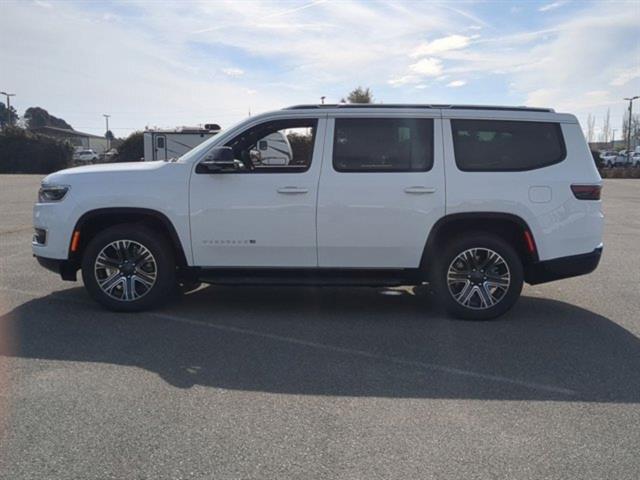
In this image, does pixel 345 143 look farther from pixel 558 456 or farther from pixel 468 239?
pixel 558 456

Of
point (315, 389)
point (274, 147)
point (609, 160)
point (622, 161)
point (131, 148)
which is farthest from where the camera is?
point (622, 161)

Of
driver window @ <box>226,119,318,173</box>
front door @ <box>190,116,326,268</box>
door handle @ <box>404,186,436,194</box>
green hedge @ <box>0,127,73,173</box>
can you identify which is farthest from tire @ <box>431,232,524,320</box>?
green hedge @ <box>0,127,73,173</box>

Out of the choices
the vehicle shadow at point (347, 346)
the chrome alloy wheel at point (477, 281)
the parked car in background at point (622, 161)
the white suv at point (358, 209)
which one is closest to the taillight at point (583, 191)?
the white suv at point (358, 209)

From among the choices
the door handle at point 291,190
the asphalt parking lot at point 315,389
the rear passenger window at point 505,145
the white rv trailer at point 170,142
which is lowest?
the asphalt parking lot at point 315,389

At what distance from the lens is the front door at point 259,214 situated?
237 inches

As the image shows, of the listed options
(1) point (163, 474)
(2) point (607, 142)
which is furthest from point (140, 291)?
(2) point (607, 142)

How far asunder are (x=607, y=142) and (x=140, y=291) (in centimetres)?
12649

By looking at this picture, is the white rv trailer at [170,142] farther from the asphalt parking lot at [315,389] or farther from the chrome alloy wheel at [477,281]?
the chrome alloy wheel at [477,281]

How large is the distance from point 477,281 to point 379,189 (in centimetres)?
137

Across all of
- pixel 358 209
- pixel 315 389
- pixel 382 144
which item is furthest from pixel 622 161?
pixel 315 389

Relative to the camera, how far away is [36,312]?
247 inches

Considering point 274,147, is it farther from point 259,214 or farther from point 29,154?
point 29,154

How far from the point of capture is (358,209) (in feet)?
19.7

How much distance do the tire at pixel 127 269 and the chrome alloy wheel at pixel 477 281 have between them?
9.37 ft
